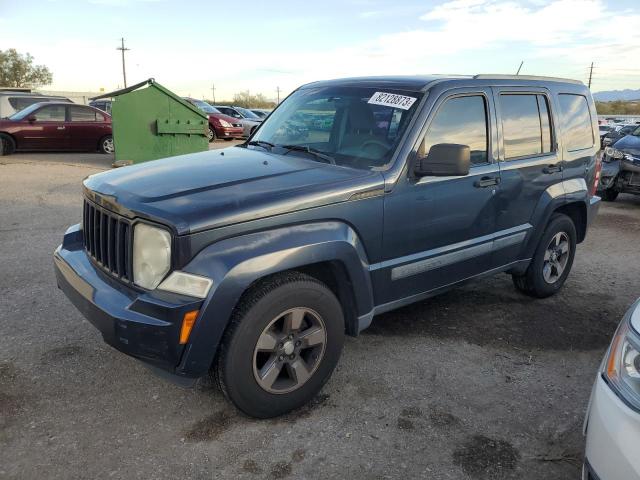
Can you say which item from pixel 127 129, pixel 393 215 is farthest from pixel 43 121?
pixel 393 215

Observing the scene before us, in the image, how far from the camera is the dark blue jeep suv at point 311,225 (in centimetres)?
250

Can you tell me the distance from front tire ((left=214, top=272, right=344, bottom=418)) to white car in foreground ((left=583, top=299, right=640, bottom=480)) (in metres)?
1.36

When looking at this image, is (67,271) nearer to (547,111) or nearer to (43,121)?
(547,111)

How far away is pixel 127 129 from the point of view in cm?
1155

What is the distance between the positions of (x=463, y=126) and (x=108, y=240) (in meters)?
2.40

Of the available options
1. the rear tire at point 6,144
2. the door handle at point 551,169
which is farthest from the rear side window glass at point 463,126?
the rear tire at point 6,144

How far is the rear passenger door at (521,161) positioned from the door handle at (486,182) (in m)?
0.09

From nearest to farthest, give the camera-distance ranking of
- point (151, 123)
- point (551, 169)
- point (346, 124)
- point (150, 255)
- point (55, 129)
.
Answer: point (150, 255)
point (346, 124)
point (551, 169)
point (151, 123)
point (55, 129)

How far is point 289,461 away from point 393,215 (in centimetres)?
149

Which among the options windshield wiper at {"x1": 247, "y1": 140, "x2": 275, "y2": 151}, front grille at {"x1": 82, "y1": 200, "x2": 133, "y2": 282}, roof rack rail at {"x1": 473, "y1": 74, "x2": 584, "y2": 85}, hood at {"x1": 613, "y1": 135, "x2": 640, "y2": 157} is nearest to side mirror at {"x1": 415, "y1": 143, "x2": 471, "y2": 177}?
roof rack rail at {"x1": 473, "y1": 74, "x2": 584, "y2": 85}

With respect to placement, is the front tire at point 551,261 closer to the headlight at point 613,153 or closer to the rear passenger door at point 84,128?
the headlight at point 613,153

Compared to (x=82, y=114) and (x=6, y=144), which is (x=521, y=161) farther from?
(x=6, y=144)

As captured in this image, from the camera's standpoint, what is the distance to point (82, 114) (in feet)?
48.3

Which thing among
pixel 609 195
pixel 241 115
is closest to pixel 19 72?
pixel 241 115
